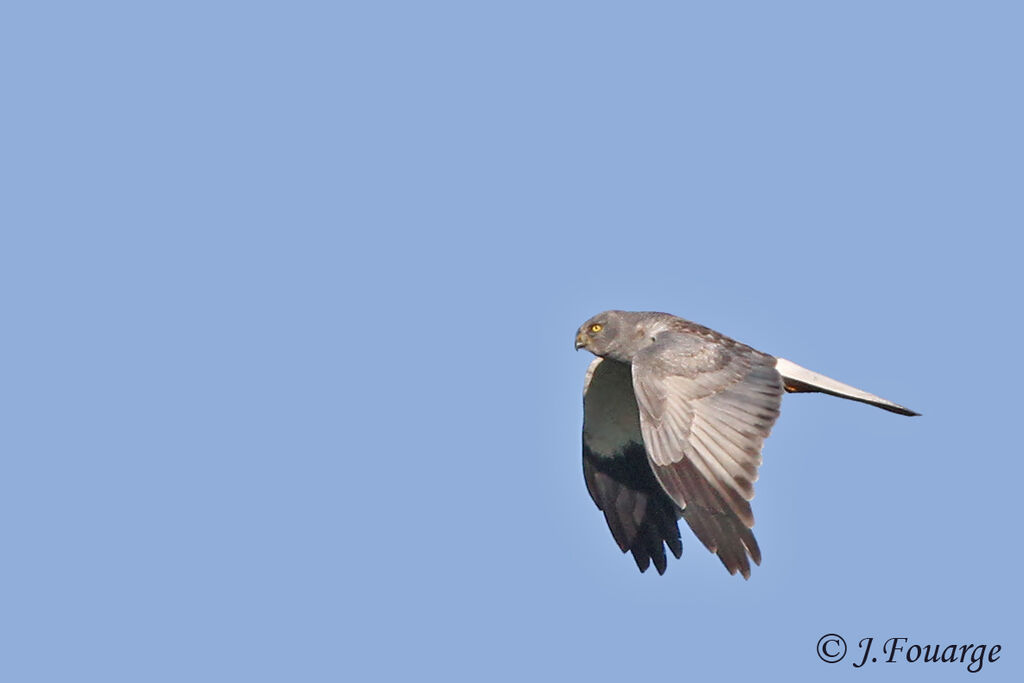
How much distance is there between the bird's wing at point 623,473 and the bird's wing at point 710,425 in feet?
4.66

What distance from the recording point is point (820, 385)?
14070 millimetres

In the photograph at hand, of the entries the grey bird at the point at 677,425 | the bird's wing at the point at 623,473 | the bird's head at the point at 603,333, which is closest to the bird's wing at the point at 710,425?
the grey bird at the point at 677,425

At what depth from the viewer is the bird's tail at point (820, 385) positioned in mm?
14039

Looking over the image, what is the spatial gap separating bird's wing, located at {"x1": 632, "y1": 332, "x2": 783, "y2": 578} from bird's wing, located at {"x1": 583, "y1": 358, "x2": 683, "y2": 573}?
1420 mm

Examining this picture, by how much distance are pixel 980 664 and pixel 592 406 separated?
3874mm

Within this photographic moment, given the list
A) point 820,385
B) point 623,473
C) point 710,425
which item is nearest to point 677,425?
point 710,425

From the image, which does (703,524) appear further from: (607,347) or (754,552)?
(607,347)

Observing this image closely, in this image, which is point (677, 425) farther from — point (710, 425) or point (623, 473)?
point (623, 473)

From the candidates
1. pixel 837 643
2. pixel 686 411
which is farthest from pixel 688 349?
pixel 837 643

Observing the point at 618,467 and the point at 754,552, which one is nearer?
the point at 754,552

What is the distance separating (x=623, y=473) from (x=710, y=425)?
252 cm

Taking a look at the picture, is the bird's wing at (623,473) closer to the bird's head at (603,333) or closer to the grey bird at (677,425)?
the grey bird at (677,425)

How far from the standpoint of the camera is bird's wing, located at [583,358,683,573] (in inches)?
589

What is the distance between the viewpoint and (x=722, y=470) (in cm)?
1256
